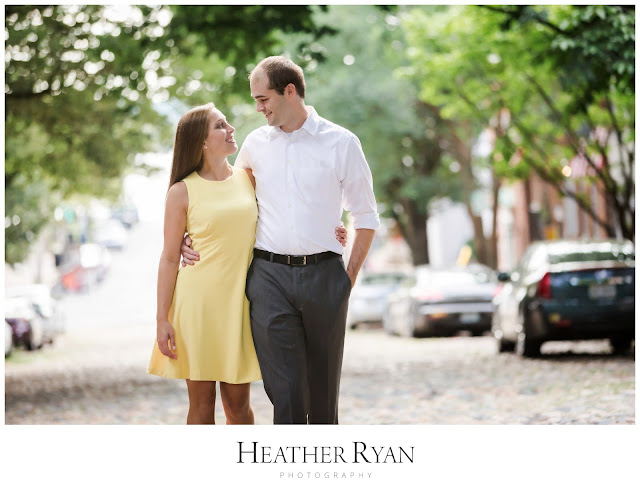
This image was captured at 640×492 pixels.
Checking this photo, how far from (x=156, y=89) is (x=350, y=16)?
11188 millimetres

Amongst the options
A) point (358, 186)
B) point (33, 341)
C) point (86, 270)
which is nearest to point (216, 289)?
point (358, 186)

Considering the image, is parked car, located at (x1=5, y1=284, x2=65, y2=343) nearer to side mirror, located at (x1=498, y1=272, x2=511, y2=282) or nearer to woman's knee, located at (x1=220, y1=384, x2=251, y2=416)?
side mirror, located at (x1=498, y1=272, x2=511, y2=282)

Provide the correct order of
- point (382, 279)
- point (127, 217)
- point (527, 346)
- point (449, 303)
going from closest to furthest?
point (527, 346) < point (449, 303) < point (382, 279) < point (127, 217)

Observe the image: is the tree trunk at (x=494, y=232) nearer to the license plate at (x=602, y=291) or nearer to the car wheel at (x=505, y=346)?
the car wheel at (x=505, y=346)

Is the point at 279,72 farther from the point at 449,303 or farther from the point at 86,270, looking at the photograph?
the point at 86,270

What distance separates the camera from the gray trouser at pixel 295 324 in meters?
5.00

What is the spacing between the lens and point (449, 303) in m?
21.8

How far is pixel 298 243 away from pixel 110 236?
84.0 meters

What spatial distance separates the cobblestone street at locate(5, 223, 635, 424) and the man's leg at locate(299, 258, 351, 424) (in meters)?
3.81

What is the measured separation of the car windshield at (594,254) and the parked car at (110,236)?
240 feet

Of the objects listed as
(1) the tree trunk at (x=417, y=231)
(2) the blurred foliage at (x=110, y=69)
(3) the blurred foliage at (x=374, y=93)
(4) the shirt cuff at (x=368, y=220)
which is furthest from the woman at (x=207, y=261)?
(1) the tree trunk at (x=417, y=231)

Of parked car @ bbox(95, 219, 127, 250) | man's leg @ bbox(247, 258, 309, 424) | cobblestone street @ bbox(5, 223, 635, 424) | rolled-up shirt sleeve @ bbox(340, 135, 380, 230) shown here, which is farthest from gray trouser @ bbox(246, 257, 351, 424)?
parked car @ bbox(95, 219, 127, 250)
